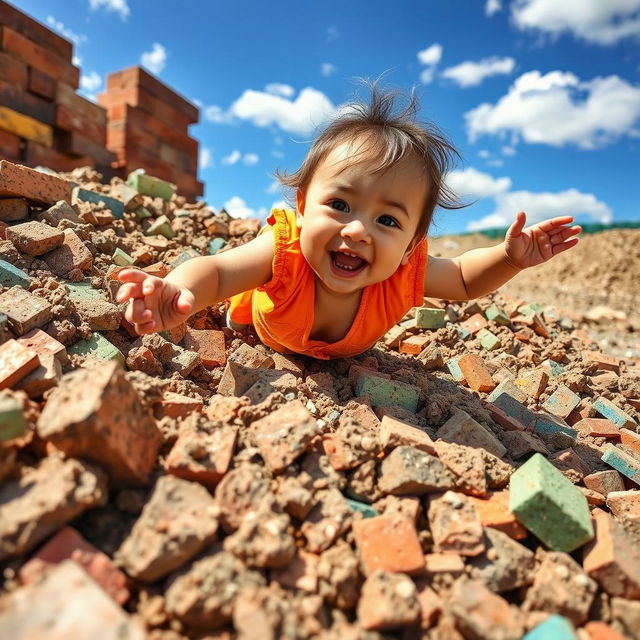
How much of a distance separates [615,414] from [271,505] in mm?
1860

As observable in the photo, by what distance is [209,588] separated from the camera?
2.91 feet

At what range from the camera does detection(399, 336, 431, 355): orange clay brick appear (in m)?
2.61

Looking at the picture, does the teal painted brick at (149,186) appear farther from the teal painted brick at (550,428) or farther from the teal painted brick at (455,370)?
the teal painted brick at (550,428)

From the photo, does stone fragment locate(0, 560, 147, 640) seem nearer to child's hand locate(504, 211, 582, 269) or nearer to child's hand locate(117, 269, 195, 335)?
child's hand locate(117, 269, 195, 335)

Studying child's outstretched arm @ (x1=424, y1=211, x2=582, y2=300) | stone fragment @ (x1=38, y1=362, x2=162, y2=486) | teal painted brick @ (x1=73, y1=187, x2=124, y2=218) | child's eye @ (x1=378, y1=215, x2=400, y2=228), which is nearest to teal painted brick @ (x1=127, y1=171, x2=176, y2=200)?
teal painted brick @ (x1=73, y1=187, x2=124, y2=218)

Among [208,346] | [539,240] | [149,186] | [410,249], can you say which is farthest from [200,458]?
[149,186]

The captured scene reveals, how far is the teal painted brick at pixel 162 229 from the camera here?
295 cm

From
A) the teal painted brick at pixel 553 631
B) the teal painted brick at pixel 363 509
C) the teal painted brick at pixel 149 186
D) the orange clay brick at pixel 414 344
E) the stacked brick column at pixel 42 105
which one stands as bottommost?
the teal painted brick at pixel 553 631

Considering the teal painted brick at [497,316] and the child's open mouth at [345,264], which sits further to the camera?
the teal painted brick at [497,316]

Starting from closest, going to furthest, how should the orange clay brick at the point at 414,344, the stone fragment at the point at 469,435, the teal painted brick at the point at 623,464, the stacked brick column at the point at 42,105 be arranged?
1. the stone fragment at the point at 469,435
2. the teal painted brick at the point at 623,464
3. the orange clay brick at the point at 414,344
4. the stacked brick column at the point at 42,105

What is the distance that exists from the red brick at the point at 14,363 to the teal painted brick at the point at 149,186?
2.41m

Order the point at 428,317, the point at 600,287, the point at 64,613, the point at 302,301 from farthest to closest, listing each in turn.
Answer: the point at 600,287 → the point at 428,317 → the point at 302,301 → the point at 64,613

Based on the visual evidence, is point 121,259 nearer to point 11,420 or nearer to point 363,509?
point 11,420

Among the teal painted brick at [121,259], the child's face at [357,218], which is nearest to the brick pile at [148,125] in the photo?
the teal painted brick at [121,259]
